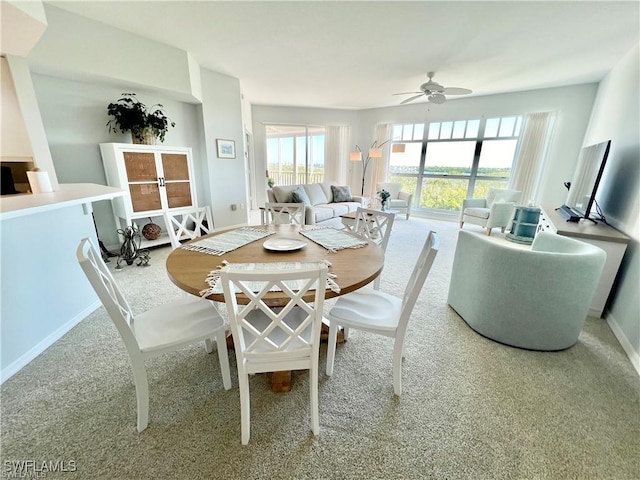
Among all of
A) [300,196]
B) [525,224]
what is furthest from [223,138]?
[525,224]

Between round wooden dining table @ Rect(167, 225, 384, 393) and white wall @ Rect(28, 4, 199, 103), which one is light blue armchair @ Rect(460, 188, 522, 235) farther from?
white wall @ Rect(28, 4, 199, 103)

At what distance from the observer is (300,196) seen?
4.51 metres

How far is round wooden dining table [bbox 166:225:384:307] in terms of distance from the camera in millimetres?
1122

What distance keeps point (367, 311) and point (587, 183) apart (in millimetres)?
3100

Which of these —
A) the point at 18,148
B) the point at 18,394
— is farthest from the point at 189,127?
the point at 18,394

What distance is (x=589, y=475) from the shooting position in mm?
1054

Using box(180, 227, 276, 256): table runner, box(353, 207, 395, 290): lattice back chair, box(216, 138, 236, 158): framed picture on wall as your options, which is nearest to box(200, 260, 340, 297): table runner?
box(180, 227, 276, 256): table runner

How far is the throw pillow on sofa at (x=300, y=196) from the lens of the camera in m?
4.41

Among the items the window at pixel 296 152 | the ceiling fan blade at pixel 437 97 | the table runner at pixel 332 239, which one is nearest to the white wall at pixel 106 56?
the table runner at pixel 332 239

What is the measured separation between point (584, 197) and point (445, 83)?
9.16 ft

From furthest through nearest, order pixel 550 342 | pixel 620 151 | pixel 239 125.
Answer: pixel 239 125 → pixel 620 151 → pixel 550 342

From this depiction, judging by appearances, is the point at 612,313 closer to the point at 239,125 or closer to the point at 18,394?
the point at 18,394

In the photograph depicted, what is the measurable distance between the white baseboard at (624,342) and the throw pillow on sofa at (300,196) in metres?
3.64

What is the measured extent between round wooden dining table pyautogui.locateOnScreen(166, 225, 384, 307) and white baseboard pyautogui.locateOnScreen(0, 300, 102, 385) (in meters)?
1.16
